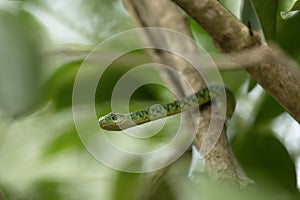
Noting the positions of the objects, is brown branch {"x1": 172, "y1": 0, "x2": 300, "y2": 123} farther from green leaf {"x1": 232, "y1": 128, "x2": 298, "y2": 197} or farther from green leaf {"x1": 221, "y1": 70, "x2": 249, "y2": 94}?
green leaf {"x1": 221, "y1": 70, "x2": 249, "y2": 94}

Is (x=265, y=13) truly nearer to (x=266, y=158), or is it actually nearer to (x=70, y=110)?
(x=266, y=158)

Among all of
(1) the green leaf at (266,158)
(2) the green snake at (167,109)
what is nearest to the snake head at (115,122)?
(2) the green snake at (167,109)

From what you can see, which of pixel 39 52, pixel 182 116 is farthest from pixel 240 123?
pixel 39 52

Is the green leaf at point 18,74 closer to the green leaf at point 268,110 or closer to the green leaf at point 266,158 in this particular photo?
the green leaf at point 266,158

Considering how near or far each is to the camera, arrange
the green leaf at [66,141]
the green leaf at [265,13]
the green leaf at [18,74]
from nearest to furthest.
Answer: the green leaf at [18,74] → the green leaf at [265,13] → the green leaf at [66,141]

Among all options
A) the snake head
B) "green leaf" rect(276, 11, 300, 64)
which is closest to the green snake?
the snake head

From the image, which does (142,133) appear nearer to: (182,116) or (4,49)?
(182,116)

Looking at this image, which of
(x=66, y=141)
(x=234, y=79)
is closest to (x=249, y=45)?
(x=234, y=79)
